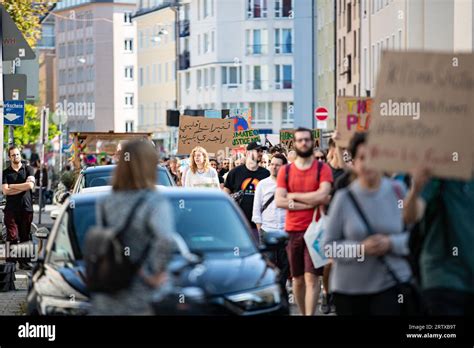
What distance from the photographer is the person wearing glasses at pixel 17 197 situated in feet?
66.9

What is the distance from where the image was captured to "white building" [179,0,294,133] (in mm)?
95188

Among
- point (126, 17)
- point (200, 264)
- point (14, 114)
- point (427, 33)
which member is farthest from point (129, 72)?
point (200, 264)

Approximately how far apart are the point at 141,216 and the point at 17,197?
13690 mm

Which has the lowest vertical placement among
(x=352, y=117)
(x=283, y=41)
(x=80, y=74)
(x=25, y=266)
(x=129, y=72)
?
(x=25, y=266)

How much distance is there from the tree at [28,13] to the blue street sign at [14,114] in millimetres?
3879

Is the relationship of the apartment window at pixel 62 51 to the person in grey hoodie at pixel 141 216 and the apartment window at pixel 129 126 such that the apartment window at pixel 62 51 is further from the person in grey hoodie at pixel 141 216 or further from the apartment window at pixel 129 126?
the person in grey hoodie at pixel 141 216

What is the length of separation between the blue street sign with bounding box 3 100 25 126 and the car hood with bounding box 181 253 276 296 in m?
16.7

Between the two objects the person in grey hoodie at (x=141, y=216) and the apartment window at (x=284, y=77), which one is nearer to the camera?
the person in grey hoodie at (x=141, y=216)

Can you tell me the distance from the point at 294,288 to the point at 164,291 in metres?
4.26

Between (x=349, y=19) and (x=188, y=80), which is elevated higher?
(x=349, y=19)

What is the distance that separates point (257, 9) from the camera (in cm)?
9656

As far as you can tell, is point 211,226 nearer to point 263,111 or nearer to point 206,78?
point 263,111

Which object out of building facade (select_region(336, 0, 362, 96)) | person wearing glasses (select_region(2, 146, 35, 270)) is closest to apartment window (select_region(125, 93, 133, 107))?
building facade (select_region(336, 0, 362, 96))

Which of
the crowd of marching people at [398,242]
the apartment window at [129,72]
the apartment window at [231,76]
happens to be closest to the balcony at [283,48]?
the apartment window at [231,76]
